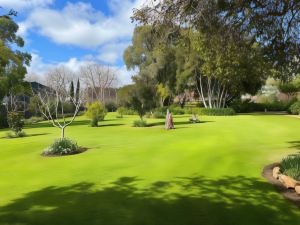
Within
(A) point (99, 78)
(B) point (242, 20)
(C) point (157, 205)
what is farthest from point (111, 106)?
(C) point (157, 205)

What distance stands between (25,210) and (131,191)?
2.97 meters

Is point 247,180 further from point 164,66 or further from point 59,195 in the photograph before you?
point 164,66

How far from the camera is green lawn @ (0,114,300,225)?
8.41m

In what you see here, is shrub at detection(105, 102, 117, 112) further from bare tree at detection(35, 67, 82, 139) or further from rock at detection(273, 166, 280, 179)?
rock at detection(273, 166, 280, 179)

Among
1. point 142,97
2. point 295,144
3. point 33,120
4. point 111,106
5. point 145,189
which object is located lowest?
point 145,189

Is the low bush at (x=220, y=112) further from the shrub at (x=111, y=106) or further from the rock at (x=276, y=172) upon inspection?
the rock at (x=276, y=172)

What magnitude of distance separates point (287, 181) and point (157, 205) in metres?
4.31

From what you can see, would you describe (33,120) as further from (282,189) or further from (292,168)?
(282,189)

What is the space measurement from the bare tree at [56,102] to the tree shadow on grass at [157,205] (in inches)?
401

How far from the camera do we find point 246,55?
13.6 metres

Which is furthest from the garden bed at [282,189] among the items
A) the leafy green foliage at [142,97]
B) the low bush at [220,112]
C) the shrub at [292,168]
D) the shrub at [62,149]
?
the low bush at [220,112]

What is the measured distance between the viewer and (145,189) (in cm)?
1075

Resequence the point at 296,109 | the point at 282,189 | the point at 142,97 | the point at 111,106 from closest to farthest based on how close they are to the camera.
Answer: the point at 282,189
the point at 142,97
the point at 296,109
the point at 111,106

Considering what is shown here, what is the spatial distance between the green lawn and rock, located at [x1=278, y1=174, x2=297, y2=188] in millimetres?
537
